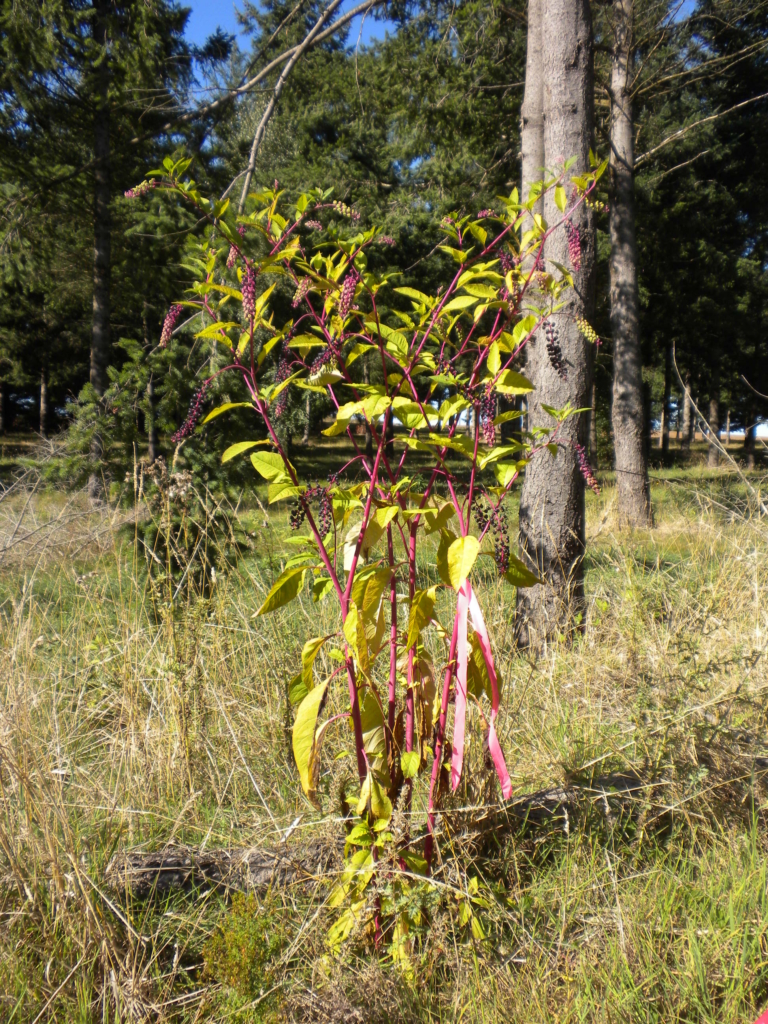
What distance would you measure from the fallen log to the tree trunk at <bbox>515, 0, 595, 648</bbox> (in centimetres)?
157

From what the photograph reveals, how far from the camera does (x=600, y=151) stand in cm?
705

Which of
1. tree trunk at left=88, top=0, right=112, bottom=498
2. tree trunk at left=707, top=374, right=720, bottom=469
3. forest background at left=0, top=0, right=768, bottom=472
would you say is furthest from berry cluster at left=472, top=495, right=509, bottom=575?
tree trunk at left=707, top=374, right=720, bottom=469

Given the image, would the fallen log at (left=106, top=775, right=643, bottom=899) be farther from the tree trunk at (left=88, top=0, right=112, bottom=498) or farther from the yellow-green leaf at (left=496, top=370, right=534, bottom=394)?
the tree trunk at (left=88, top=0, right=112, bottom=498)

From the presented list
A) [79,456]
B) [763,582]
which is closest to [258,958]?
[763,582]

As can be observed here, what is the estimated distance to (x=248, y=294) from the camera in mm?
1320

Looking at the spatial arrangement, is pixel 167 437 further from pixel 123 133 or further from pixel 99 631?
pixel 123 133

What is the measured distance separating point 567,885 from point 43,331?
23.5m

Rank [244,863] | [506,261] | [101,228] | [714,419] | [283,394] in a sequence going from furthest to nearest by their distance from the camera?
1. [714,419]
2. [101,228]
3. [244,863]
4. [506,261]
5. [283,394]

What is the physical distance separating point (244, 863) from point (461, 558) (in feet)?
3.41

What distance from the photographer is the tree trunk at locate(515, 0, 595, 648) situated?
3.25 m

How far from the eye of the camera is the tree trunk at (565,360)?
3250mm

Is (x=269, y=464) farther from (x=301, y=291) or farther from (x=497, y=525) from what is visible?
(x=497, y=525)

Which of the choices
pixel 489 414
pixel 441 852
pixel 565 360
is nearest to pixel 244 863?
pixel 441 852

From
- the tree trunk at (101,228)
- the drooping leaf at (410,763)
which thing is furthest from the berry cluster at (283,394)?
the tree trunk at (101,228)
